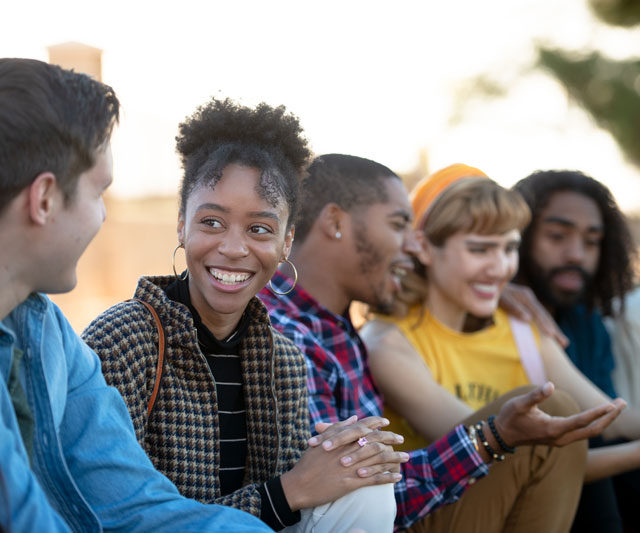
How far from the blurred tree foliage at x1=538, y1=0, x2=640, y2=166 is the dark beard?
12.1 m

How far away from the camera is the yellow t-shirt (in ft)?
11.3

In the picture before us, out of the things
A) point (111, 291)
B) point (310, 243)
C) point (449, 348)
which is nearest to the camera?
point (310, 243)

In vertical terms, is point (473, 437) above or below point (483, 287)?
below

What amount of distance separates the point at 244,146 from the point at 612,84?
48.1 ft

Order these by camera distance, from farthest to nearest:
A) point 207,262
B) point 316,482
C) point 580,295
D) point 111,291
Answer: point 111,291, point 580,295, point 207,262, point 316,482

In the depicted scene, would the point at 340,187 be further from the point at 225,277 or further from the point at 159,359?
the point at 159,359

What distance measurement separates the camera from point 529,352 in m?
3.59

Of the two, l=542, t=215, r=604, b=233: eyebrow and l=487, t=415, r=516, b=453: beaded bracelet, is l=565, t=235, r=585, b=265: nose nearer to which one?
l=542, t=215, r=604, b=233: eyebrow

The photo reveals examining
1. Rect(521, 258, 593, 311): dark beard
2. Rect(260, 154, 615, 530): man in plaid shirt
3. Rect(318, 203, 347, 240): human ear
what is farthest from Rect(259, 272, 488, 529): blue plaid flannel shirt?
Rect(521, 258, 593, 311): dark beard

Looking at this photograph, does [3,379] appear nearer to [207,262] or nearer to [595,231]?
[207,262]

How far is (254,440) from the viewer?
92.4 inches

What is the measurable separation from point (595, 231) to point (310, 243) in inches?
73.6

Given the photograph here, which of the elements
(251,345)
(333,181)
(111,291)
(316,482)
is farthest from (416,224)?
(111,291)

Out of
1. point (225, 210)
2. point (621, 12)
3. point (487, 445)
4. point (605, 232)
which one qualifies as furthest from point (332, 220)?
point (621, 12)
